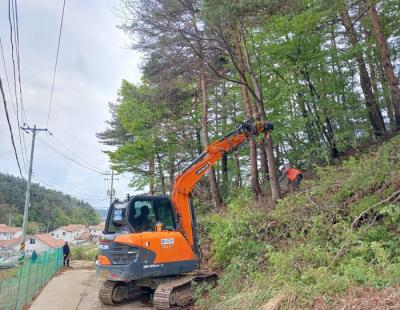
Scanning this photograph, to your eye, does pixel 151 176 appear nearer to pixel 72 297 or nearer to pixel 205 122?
pixel 205 122

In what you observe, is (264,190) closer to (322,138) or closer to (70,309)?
(322,138)

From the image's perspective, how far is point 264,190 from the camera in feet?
46.3

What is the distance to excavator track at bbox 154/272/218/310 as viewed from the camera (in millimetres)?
7555

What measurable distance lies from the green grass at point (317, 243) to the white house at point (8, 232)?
72.2 m

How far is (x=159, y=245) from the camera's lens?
8.12 m

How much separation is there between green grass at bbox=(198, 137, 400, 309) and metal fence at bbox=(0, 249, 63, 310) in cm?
396

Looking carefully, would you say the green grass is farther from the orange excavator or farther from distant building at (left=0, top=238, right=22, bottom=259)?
distant building at (left=0, top=238, right=22, bottom=259)

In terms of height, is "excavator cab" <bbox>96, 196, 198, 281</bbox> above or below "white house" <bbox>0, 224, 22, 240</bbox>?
below

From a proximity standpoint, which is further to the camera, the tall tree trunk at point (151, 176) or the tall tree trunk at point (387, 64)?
the tall tree trunk at point (151, 176)

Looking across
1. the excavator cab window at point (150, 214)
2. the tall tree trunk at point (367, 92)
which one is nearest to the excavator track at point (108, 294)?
the excavator cab window at point (150, 214)

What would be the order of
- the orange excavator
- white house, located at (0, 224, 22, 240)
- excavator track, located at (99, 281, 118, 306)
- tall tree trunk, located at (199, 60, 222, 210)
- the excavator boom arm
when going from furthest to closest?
white house, located at (0, 224, 22, 240) < tall tree trunk, located at (199, 60, 222, 210) < the excavator boom arm < excavator track, located at (99, 281, 118, 306) < the orange excavator

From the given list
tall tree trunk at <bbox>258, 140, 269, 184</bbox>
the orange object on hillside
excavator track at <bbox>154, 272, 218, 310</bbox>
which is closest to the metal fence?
excavator track at <bbox>154, 272, 218, 310</bbox>

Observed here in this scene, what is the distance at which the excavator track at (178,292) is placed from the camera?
7555mm

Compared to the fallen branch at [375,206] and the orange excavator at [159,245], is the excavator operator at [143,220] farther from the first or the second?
the fallen branch at [375,206]
